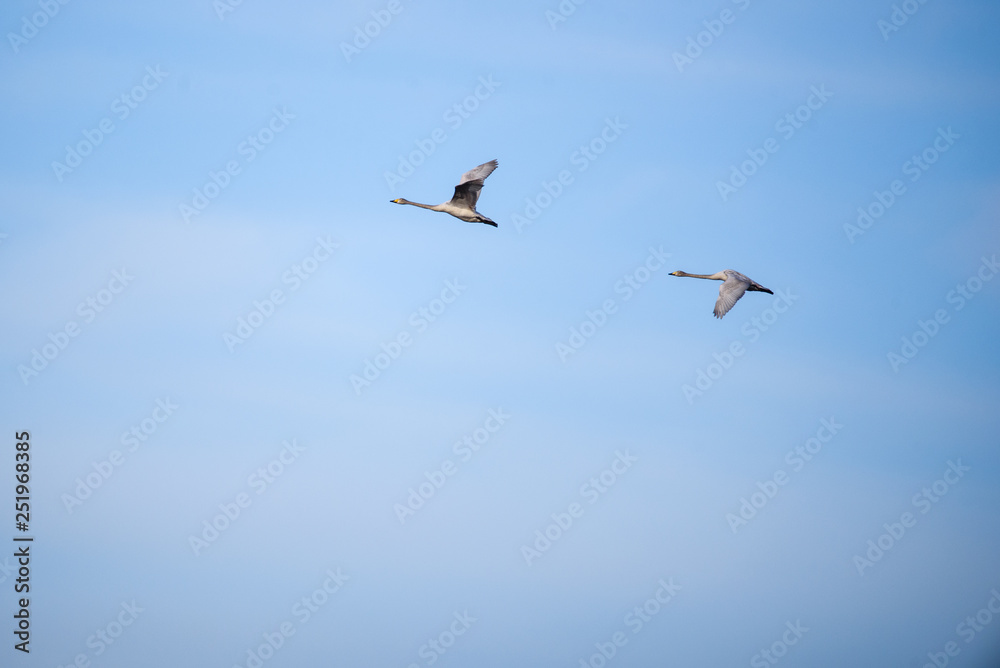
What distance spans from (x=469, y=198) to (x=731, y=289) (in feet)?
40.6

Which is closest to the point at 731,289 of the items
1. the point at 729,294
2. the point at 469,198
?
the point at 729,294

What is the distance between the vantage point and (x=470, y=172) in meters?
50.5

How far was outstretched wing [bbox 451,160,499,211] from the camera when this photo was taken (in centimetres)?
5022

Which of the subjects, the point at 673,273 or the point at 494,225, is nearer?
the point at 494,225

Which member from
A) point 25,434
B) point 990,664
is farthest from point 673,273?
point 25,434

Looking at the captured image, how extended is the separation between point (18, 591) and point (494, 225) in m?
26.4

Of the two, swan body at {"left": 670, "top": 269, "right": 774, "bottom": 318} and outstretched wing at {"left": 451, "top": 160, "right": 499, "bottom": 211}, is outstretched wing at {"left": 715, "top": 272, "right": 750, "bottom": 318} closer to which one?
swan body at {"left": 670, "top": 269, "right": 774, "bottom": 318}

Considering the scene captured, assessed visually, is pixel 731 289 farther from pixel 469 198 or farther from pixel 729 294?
pixel 469 198

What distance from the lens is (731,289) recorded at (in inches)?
2039

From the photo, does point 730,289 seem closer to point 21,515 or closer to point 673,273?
point 673,273

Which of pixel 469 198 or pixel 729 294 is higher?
pixel 729 294

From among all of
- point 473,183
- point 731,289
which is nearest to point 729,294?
point 731,289

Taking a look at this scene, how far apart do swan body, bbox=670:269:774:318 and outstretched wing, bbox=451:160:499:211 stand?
37.3 feet

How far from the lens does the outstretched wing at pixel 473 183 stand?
165 ft
